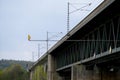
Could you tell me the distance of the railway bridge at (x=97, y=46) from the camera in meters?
30.8

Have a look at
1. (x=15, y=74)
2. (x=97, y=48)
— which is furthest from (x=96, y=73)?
(x=15, y=74)

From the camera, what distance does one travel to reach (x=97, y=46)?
36438 millimetres

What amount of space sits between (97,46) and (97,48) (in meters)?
0.24

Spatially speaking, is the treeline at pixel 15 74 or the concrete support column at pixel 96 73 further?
the treeline at pixel 15 74

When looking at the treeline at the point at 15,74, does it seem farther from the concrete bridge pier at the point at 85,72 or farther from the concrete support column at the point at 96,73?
the concrete support column at the point at 96,73

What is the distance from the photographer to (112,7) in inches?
1160

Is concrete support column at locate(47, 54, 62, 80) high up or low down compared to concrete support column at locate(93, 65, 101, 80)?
up

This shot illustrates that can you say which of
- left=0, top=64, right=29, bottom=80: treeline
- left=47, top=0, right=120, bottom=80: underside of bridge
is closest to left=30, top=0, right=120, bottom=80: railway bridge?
left=47, top=0, right=120, bottom=80: underside of bridge

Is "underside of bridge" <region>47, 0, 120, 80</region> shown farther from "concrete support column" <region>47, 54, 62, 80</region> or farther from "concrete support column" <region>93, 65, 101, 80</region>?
"concrete support column" <region>47, 54, 62, 80</region>

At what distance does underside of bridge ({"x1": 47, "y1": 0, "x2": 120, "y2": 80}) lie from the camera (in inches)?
1219

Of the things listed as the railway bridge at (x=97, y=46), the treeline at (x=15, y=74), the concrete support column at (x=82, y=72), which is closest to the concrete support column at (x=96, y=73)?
the railway bridge at (x=97, y=46)

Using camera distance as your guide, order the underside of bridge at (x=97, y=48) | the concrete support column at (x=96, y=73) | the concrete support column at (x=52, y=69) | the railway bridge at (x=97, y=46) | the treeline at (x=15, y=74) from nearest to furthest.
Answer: the railway bridge at (x=97, y=46), the underside of bridge at (x=97, y=48), the concrete support column at (x=96, y=73), the concrete support column at (x=52, y=69), the treeline at (x=15, y=74)

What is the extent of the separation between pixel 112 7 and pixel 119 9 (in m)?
0.66

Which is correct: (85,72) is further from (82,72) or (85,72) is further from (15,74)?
(15,74)
